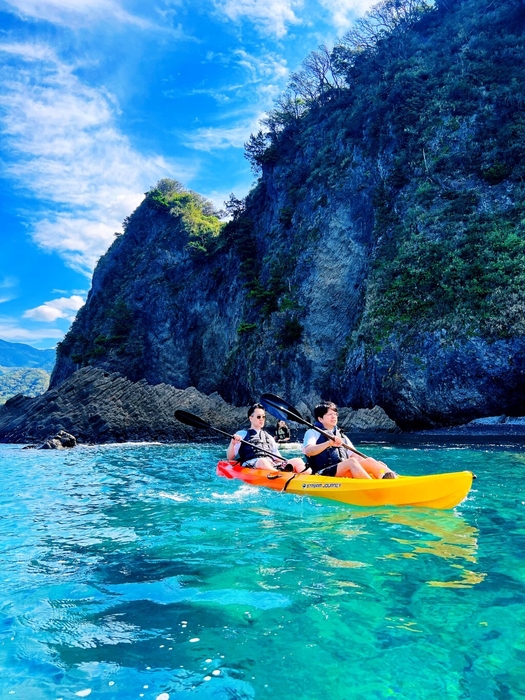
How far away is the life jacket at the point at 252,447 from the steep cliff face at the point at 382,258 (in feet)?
47.5

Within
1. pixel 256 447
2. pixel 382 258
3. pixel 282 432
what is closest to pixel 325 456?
pixel 256 447

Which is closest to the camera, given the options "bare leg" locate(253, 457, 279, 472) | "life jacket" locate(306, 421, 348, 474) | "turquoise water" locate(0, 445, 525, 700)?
"turquoise water" locate(0, 445, 525, 700)

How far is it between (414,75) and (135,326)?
113ft

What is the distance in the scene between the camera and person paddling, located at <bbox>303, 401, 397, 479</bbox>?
7.41 meters

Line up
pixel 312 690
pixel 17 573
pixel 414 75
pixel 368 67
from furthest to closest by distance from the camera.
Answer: pixel 368 67, pixel 414 75, pixel 17 573, pixel 312 690

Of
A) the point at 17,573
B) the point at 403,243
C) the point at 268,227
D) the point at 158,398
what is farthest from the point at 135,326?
the point at 17,573

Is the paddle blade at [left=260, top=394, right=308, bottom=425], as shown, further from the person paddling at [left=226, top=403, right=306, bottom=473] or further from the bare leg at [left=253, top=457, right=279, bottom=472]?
the bare leg at [left=253, top=457, right=279, bottom=472]

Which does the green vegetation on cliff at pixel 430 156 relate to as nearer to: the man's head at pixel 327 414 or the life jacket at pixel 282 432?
the life jacket at pixel 282 432

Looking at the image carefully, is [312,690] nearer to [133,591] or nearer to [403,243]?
[133,591]

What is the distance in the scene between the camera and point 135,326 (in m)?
50.9

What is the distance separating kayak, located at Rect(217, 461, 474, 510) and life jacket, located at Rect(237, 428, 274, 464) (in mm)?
2205

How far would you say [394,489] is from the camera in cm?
651

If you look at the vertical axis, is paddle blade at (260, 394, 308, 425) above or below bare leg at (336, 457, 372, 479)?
above

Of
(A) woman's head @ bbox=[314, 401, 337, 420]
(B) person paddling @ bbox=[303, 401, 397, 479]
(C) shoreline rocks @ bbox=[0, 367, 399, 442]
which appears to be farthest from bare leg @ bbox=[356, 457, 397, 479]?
(C) shoreline rocks @ bbox=[0, 367, 399, 442]
